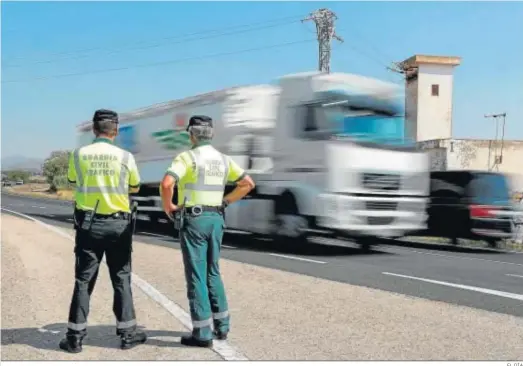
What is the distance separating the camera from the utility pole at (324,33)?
35.8 metres

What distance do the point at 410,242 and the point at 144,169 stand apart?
8184mm

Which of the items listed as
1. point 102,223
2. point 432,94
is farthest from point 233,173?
point 432,94

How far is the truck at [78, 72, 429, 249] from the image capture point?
1254 cm

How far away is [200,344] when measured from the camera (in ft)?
16.9

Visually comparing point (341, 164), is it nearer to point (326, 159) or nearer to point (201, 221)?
point (326, 159)

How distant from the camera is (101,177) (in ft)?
17.0

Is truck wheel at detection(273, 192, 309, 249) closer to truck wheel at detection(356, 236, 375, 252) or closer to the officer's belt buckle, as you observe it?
truck wheel at detection(356, 236, 375, 252)

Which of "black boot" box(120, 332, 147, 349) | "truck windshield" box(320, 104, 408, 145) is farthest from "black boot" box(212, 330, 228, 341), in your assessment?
"truck windshield" box(320, 104, 408, 145)

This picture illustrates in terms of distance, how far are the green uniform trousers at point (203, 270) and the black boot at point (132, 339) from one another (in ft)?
1.45

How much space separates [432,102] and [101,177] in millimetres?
45093

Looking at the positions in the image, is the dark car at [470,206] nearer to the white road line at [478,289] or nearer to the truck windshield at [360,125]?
the truck windshield at [360,125]

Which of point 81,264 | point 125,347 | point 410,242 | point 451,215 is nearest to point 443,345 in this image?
point 125,347

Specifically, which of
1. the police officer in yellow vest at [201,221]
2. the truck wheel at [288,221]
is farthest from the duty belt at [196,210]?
the truck wheel at [288,221]

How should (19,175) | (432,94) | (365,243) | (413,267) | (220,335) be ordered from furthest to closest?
(19,175)
(432,94)
(365,243)
(413,267)
(220,335)
